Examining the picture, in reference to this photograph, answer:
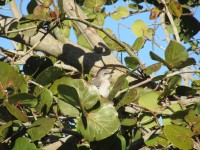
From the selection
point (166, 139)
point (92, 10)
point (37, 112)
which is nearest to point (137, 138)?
point (166, 139)

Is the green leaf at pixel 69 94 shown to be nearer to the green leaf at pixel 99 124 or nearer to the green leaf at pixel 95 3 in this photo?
the green leaf at pixel 99 124

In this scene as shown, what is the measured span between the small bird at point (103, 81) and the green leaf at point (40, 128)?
11.9 inches

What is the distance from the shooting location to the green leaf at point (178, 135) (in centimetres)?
99

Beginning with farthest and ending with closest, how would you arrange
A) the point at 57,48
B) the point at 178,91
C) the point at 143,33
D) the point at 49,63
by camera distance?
the point at 143,33 < the point at 57,48 < the point at 49,63 < the point at 178,91

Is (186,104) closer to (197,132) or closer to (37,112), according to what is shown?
(197,132)

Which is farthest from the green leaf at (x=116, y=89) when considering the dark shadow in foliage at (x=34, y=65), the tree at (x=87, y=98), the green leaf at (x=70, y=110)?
the dark shadow in foliage at (x=34, y=65)

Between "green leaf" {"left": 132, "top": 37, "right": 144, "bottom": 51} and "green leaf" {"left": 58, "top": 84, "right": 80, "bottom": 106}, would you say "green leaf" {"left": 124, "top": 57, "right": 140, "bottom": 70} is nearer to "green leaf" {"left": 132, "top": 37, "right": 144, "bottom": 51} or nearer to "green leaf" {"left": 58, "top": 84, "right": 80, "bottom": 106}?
"green leaf" {"left": 132, "top": 37, "right": 144, "bottom": 51}

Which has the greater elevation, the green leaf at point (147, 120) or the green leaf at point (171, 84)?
the green leaf at point (171, 84)

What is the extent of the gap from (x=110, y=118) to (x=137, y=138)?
8.3 inches

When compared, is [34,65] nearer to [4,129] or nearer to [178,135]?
[4,129]

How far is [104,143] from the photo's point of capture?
3.36ft

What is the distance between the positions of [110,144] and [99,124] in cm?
12

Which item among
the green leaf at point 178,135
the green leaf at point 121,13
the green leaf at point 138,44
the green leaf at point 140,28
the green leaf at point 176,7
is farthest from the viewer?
the green leaf at point 121,13

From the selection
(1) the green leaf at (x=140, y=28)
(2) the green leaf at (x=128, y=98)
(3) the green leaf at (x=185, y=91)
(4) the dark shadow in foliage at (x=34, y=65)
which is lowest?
(3) the green leaf at (x=185, y=91)
